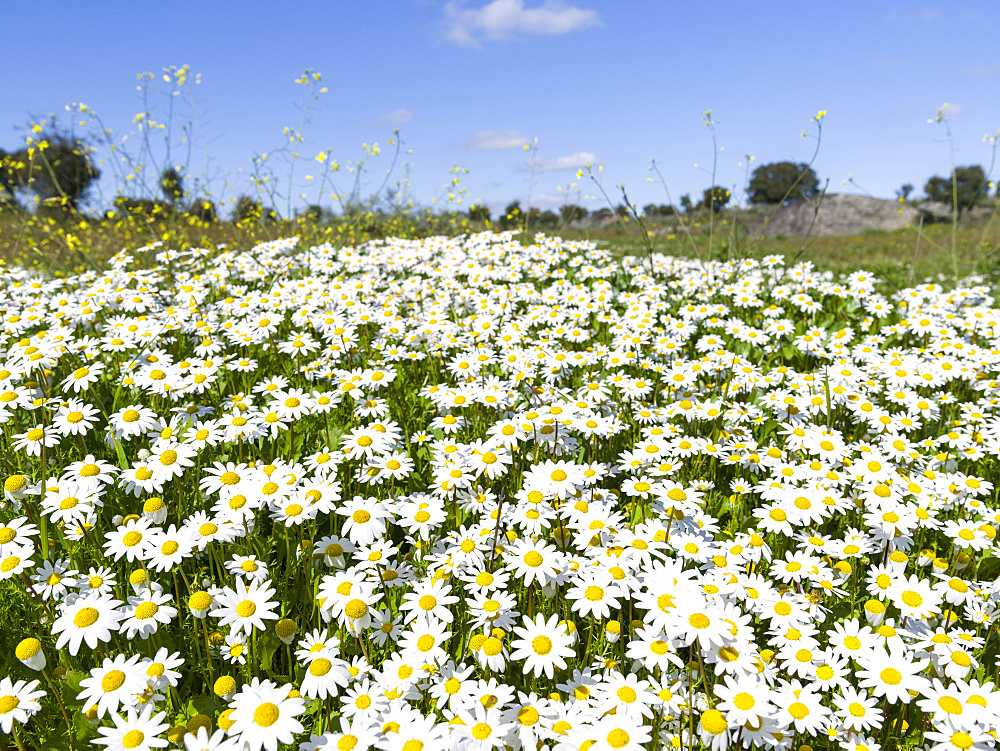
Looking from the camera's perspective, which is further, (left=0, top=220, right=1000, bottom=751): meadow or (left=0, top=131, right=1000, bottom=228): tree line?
(left=0, top=131, right=1000, bottom=228): tree line

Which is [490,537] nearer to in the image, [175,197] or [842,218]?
[175,197]

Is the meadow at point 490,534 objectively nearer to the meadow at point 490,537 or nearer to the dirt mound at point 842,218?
the meadow at point 490,537

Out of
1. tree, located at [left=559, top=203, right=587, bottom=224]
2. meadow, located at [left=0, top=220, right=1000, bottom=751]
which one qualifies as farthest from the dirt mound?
meadow, located at [left=0, top=220, right=1000, bottom=751]

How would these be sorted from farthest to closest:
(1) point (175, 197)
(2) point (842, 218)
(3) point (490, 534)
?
1. (2) point (842, 218)
2. (1) point (175, 197)
3. (3) point (490, 534)

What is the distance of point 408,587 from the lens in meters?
2.73

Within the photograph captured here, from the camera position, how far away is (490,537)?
2.84 metres

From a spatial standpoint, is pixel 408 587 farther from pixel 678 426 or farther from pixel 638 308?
pixel 638 308

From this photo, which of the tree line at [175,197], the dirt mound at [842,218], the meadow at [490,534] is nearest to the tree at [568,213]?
the tree line at [175,197]

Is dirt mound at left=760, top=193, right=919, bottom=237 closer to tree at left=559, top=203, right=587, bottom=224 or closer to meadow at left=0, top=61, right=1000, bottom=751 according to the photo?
tree at left=559, top=203, right=587, bottom=224

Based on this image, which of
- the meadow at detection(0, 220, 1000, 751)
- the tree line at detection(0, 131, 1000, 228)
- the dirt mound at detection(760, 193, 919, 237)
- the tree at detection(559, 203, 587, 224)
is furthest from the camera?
the dirt mound at detection(760, 193, 919, 237)

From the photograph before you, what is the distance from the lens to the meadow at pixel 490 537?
202 centimetres

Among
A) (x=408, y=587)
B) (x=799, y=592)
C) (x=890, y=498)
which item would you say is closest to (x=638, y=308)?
(x=890, y=498)

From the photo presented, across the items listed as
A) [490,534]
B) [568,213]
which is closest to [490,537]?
[490,534]

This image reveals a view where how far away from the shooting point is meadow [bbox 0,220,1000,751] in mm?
2020
